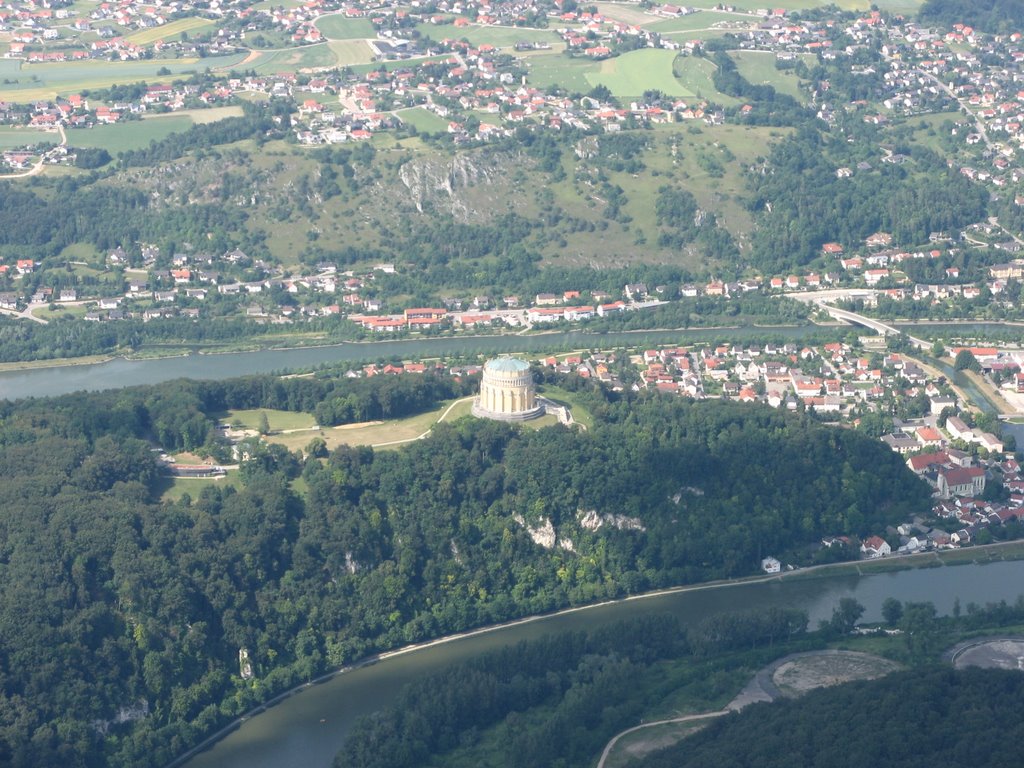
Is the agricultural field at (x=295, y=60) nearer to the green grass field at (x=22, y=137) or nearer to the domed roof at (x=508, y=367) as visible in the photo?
the green grass field at (x=22, y=137)

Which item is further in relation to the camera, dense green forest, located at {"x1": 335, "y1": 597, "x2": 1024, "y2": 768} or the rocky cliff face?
the rocky cliff face

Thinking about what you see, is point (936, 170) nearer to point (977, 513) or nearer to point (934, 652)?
point (977, 513)

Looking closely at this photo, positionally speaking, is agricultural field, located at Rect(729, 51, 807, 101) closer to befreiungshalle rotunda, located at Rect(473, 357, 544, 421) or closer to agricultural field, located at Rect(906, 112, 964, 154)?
agricultural field, located at Rect(906, 112, 964, 154)

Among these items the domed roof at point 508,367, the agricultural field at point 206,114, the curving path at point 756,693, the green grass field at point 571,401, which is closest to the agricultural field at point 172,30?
the agricultural field at point 206,114

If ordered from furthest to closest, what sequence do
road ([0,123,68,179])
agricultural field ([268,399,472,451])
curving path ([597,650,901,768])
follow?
1. road ([0,123,68,179])
2. agricultural field ([268,399,472,451])
3. curving path ([597,650,901,768])

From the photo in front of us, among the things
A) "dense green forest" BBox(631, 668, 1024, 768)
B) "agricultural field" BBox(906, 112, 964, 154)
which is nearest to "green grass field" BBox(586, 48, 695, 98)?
"agricultural field" BBox(906, 112, 964, 154)

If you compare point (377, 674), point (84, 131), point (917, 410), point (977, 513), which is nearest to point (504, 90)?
point (84, 131)

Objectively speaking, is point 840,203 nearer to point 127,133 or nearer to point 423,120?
point 423,120
